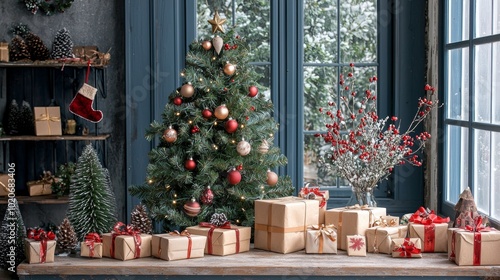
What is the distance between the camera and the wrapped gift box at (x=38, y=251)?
3.42 metres

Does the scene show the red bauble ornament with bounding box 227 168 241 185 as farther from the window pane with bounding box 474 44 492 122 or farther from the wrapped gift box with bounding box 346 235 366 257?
the window pane with bounding box 474 44 492 122

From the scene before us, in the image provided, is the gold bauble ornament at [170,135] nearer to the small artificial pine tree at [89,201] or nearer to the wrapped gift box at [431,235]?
the small artificial pine tree at [89,201]

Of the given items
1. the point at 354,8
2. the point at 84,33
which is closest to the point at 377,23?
the point at 354,8

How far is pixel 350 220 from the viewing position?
11.9 ft

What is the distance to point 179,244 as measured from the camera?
3.46 m

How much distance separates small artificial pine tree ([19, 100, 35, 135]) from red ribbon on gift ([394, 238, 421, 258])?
2.47m

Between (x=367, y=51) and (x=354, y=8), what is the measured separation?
0.28 meters

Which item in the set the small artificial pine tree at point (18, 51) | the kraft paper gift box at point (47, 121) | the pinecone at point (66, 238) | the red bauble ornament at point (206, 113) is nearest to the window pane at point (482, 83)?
the red bauble ornament at point (206, 113)

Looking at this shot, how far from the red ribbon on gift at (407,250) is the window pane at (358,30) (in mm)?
1878

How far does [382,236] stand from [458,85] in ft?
3.99

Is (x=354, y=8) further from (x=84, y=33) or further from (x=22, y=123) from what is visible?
(x=22, y=123)

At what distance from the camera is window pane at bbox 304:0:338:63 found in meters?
A: 5.08

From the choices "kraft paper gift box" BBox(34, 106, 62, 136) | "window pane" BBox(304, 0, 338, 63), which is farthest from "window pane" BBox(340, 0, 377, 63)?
"kraft paper gift box" BBox(34, 106, 62, 136)

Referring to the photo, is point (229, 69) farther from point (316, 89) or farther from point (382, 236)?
point (316, 89)
